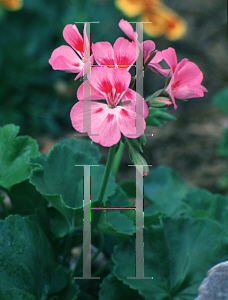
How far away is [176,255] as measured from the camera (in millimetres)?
825

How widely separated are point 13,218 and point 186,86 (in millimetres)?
464

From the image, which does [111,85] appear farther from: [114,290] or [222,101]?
[222,101]

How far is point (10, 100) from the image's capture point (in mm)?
2258

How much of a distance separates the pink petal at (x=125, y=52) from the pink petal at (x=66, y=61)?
0.24 ft

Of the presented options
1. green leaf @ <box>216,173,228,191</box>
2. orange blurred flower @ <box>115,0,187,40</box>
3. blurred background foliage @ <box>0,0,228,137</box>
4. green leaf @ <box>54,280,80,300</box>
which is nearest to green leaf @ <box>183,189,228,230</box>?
green leaf @ <box>54,280,80,300</box>

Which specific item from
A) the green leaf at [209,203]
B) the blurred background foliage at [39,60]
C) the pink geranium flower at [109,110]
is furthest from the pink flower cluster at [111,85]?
the blurred background foliage at [39,60]

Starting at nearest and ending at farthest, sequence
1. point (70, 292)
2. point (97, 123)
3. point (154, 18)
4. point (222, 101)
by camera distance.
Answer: point (97, 123), point (70, 292), point (222, 101), point (154, 18)

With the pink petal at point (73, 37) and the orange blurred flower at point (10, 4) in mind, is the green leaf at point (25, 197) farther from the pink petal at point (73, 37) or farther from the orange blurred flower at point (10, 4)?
the orange blurred flower at point (10, 4)

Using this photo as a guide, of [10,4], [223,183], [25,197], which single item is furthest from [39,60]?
[25,197]

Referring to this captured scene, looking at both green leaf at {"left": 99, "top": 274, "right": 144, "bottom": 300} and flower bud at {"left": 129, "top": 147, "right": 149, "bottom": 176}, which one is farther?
green leaf at {"left": 99, "top": 274, "right": 144, "bottom": 300}

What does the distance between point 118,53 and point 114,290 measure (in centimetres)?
57

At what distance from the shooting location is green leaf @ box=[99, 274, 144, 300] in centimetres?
81

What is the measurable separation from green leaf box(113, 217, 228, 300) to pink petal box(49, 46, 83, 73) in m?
0.44

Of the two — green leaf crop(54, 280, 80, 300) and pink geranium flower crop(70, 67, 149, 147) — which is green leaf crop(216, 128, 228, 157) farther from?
pink geranium flower crop(70, 67, 149, 147)
